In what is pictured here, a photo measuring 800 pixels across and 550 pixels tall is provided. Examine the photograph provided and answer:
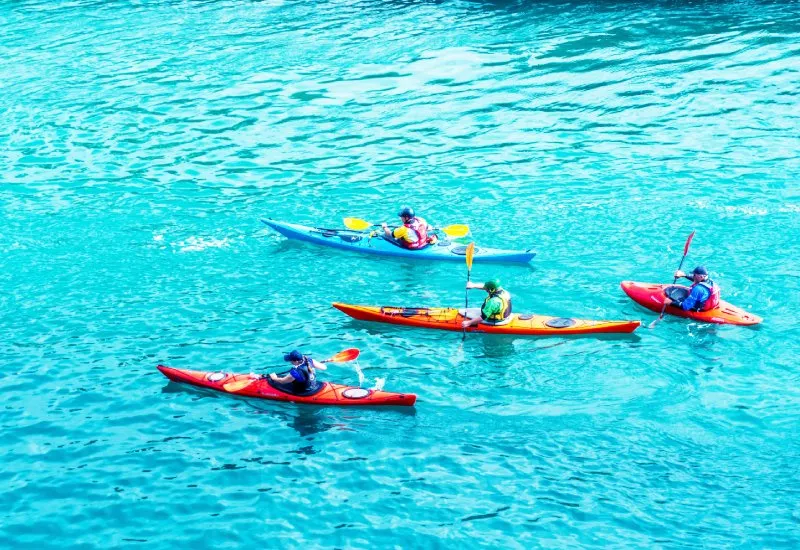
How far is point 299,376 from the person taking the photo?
21.8 metres

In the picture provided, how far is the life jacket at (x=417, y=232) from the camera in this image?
29312 millimetres

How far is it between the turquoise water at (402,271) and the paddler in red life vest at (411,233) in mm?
877

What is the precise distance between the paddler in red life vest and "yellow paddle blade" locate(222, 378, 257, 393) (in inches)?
338

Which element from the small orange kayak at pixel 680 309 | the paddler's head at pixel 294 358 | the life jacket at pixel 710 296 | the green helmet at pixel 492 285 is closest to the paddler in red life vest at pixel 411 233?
the green helmet at pixel 492 285

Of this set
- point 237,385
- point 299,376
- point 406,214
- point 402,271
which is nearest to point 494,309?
point 402,271

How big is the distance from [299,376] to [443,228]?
33.0 feet

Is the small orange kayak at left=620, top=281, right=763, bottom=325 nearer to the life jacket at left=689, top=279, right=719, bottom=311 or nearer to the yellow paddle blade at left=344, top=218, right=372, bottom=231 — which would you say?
the life jacket at left=689, top=279, right=719, bottom=311

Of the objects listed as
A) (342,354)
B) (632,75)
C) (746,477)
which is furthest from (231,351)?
(632,75)

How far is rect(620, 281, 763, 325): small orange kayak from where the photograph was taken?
24.6 m

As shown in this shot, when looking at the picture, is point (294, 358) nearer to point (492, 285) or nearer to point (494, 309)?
point (494, 309)

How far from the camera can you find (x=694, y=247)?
28.8 metres

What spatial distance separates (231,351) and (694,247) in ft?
47.4

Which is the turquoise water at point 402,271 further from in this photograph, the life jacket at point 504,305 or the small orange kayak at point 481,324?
the life jacket at point 504,305

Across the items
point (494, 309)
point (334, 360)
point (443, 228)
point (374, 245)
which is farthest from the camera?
point (443, 228)
